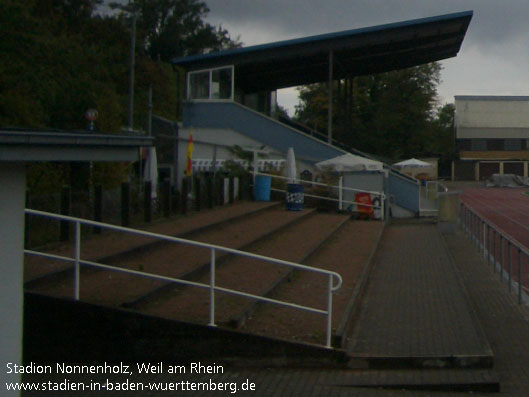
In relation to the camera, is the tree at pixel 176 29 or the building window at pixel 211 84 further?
the tree at pixel 176 29

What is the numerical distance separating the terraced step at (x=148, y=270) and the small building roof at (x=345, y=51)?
17794mm

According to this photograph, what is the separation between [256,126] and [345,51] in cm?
555

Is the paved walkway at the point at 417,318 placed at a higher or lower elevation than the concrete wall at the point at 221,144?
lower

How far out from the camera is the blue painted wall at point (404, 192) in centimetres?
3269

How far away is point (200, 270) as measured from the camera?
41.1ft

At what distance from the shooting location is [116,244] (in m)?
13.2

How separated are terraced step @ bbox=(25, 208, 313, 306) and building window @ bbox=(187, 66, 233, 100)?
1767 centimetres

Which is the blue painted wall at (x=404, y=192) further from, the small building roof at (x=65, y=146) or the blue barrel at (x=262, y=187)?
the small building roof at (x=65, y=146)

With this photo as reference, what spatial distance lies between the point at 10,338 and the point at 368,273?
10404 mm

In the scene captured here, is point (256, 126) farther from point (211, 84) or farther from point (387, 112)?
point (387, 112)

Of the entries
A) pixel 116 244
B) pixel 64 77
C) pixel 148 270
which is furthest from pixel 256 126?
pixel 148 270

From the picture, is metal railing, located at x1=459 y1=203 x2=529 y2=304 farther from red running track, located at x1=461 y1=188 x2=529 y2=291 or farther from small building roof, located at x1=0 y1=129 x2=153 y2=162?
small building roof, located at x1=0 y1=129 x2=153 y2=162

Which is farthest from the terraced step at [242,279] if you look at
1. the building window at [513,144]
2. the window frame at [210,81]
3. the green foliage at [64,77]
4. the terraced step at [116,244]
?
the building window at [513,144]

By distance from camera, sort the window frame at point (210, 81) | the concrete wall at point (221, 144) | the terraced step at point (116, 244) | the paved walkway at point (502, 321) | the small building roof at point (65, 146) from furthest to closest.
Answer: the window frame at point (210, 81), the concrete wall at point (221, 144), the terraced step at point (116, 244), the paved walkway at point (502, 321), the small building roof at point (65, 146)
